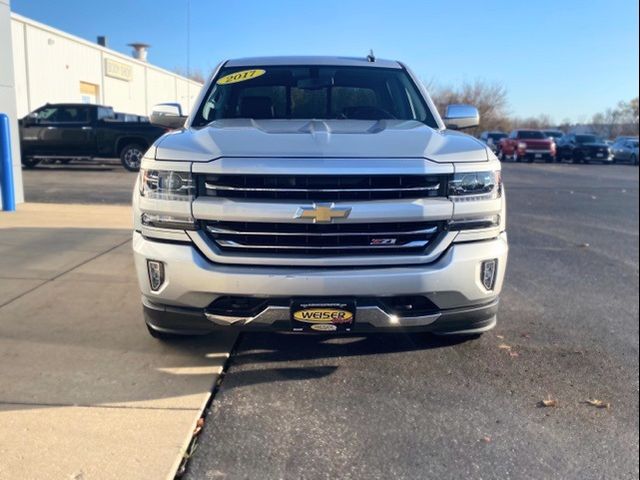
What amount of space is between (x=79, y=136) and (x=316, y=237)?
15982mm

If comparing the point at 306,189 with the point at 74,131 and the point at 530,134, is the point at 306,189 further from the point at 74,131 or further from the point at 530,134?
the point at 530,134

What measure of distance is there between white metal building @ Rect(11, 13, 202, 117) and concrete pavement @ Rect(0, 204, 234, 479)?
1121 cm

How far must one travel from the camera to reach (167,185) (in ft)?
10.7

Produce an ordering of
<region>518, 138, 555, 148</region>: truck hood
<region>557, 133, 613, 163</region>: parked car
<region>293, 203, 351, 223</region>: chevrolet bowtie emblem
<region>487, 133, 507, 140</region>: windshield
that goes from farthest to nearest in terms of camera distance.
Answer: <region>487, 133, 507, 140</region>: windshield < <region>557, 133, 613, 163</region>: parked car < <region>518, 138, 555, 148</region>: truck hood < <region>293, 203, 351, 223</region>: chevrolet bowtie emblem

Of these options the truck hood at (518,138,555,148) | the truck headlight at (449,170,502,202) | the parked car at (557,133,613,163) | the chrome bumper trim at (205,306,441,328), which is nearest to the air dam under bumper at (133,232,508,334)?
the chrome bumper trim at (205,306,441,328)

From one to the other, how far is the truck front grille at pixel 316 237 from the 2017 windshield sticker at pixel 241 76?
2145 millimetres

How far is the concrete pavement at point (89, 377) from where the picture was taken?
2.70m

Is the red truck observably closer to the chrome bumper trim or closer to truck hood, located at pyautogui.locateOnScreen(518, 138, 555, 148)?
truck hood, located at pyautogui.locateOnScreen(518, 138, 555, 148)

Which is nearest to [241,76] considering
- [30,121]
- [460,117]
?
[460,117]

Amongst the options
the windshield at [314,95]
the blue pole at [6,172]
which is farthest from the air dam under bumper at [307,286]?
the blue pole at [6,172]

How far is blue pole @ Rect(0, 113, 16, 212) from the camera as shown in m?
8.77

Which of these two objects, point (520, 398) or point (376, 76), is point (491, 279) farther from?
point (376, 76)

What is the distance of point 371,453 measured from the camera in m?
2.86

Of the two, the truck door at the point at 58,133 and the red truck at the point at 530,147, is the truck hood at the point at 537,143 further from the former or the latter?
the truck door at the point at 58,133
